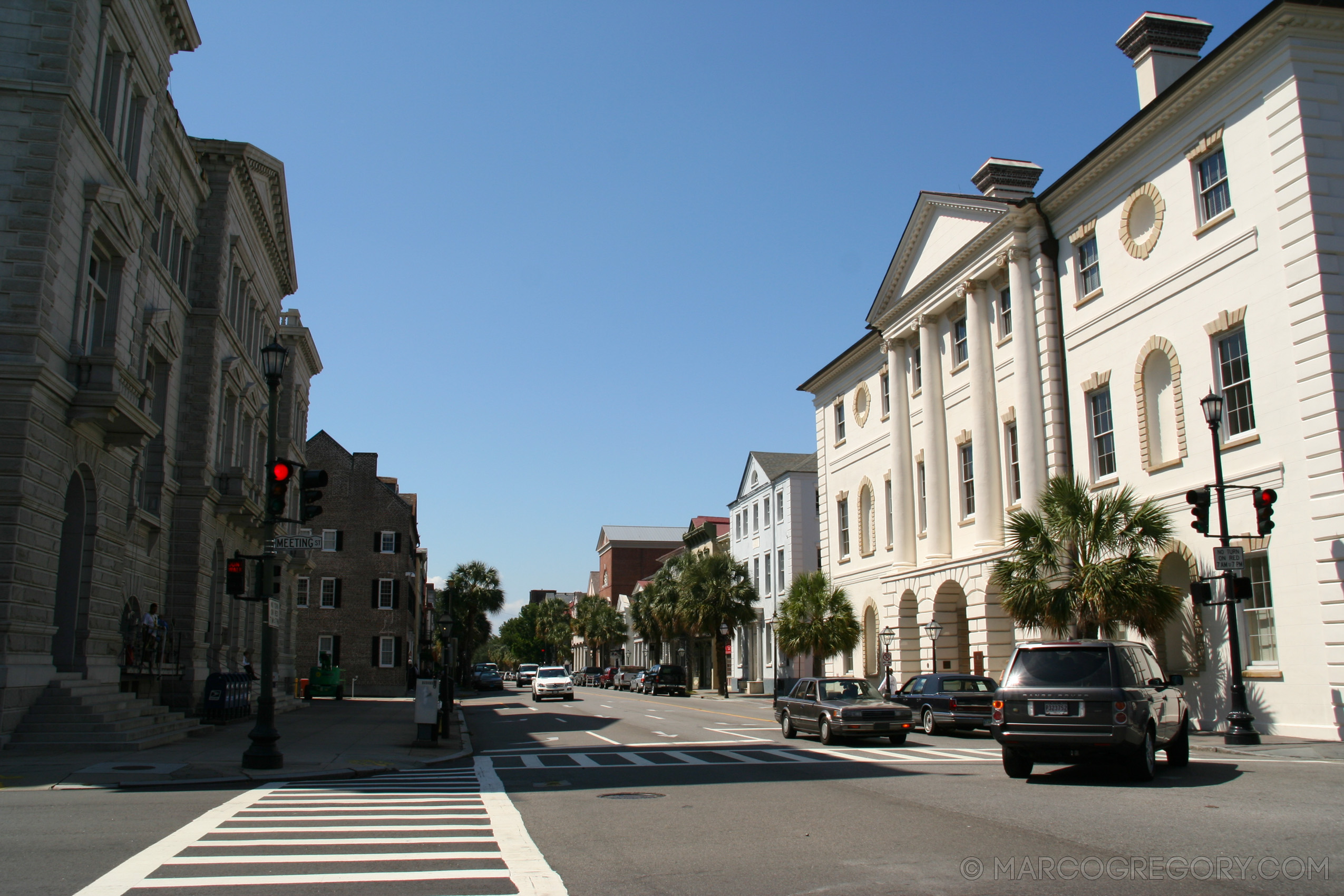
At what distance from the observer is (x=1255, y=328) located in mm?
22406

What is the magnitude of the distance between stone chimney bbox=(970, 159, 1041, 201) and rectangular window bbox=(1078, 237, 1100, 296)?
7.80 m

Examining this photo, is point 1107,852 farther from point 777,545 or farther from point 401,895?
point 777,545

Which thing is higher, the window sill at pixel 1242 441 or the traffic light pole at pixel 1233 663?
the window sill at pixel 1242 441

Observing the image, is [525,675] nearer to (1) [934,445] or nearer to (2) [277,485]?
(1) [934,445]

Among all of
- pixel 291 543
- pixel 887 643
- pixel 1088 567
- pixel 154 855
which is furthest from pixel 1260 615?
pixel 154 855

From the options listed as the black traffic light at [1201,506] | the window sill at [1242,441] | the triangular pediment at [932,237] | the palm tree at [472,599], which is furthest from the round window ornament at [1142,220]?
the palm tree at [472,599]

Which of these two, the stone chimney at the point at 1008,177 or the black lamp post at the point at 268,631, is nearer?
the black lamp post at the point at 268,631

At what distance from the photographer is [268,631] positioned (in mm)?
17438

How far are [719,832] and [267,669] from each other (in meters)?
10.0

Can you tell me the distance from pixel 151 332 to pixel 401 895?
22.1m

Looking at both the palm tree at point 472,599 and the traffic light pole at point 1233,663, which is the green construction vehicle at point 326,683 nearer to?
the palm tree at point 472,599

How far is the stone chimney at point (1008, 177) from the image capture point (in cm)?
3741

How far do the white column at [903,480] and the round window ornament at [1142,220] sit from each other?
13.3 m

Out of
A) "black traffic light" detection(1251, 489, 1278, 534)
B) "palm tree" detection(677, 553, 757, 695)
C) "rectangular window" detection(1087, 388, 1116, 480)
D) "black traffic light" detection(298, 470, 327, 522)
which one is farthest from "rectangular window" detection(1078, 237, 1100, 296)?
"palm tree" detection(677, 553, 757, 695)
